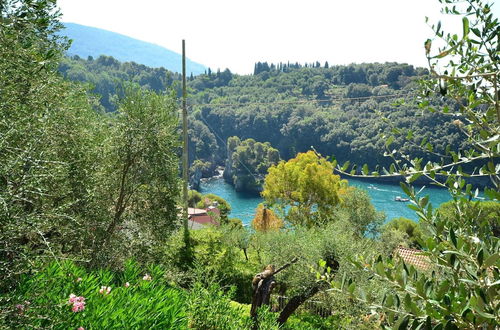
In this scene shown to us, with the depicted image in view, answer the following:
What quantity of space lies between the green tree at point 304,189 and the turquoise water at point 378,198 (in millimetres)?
30211

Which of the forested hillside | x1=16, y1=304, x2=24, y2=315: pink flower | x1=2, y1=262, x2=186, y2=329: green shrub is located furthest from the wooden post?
the forested hillside

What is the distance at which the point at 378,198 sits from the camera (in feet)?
242

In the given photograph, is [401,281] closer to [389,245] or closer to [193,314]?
[193,314]

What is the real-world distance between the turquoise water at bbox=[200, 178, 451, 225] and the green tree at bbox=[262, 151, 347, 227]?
30.2m

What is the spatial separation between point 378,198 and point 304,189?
51.4 metres

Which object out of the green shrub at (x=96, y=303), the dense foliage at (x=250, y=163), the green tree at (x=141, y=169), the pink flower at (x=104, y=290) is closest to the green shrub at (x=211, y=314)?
the green shrub at (x=96, y=303)

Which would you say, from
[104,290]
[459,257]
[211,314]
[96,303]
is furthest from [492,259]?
[211,314]

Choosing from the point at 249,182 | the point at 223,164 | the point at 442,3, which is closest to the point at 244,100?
the point at 223,164

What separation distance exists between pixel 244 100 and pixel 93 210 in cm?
12965

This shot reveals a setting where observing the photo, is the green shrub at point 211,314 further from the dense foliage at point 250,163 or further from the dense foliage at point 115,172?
the dense foliage at point 250,163

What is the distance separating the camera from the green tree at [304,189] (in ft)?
83.0

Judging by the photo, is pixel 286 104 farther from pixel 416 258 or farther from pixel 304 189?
pixel 416 258

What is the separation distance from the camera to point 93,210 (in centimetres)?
884

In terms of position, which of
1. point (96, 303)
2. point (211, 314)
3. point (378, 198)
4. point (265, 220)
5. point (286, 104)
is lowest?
point (378, 198)
